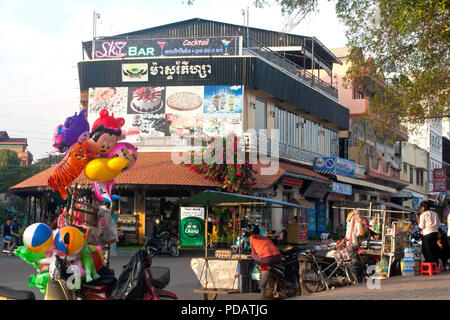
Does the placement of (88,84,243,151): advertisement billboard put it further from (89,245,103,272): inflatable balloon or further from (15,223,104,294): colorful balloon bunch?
(15,223,104,294): colorful balloon bunch

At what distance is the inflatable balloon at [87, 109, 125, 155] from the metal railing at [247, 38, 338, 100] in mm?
18644

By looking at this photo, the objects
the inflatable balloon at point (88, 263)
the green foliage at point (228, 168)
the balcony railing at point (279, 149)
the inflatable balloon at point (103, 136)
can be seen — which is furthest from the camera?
the balcony railing at point (279, 149)

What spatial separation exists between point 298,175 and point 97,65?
36.3 ft

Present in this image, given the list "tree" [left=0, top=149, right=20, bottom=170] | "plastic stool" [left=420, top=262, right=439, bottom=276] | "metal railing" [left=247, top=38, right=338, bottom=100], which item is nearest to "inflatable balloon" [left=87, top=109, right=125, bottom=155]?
"plastic stool" [left=420, top=262, right=439, bottom=276]

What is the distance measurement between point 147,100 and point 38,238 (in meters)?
20.3

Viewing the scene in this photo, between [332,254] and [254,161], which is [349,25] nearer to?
[332,254]

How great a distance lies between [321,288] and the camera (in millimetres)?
12633

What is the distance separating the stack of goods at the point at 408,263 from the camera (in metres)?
15.0

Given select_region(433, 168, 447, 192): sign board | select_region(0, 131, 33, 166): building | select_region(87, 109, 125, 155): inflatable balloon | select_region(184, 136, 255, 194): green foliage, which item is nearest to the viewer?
select_region(87, 109, 125, 155): inflatable balloon

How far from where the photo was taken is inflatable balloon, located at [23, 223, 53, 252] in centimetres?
881

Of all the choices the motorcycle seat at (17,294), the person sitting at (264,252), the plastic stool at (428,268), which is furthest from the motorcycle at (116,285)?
the plastic stool at (428,268)

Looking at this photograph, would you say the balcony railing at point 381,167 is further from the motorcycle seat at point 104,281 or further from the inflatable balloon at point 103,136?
the motorcycle seat at point 104,281

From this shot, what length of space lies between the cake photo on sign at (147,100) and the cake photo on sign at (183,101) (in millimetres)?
478
